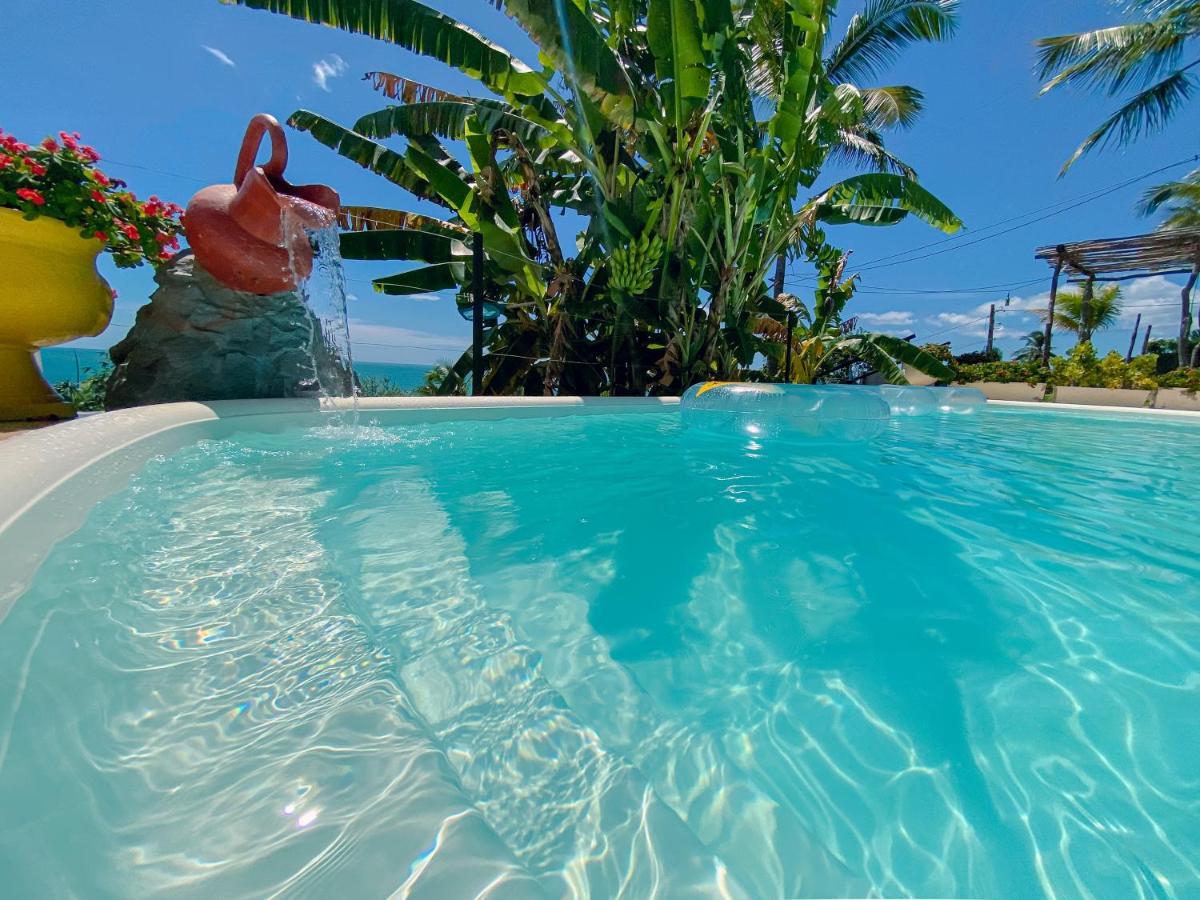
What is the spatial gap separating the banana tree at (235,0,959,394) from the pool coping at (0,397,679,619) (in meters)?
3.39

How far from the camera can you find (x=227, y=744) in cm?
85

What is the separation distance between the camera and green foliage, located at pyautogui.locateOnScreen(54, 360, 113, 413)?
163 inches

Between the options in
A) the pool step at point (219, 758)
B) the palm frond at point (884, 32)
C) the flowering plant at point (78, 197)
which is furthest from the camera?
the palm frond at point (884, 32)

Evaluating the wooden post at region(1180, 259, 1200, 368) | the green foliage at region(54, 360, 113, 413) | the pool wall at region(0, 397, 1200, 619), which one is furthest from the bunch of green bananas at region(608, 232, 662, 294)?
the wooden post at region(1180, 259, 1200, 368)

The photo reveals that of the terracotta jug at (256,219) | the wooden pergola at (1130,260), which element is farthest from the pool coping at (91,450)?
the wooden pergola at (1130,260)

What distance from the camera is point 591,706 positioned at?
1.06 meters

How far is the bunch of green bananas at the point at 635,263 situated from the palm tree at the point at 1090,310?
63.9 feet

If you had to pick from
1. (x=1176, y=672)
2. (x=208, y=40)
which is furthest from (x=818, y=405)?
(x=208, y=40)

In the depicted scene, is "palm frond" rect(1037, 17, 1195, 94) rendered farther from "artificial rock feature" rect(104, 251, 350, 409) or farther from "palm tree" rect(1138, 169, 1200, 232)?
"artificial rock feature" rect(104, 251, 350, 409)

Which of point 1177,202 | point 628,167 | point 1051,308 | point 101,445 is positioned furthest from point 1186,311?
point 101,445

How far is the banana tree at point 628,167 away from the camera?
532cm

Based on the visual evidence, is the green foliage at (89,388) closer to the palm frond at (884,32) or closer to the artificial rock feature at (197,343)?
the artificial rock feature at (197,343)

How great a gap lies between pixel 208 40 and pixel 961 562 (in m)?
10.1

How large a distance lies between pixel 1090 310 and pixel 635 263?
2152 cm
